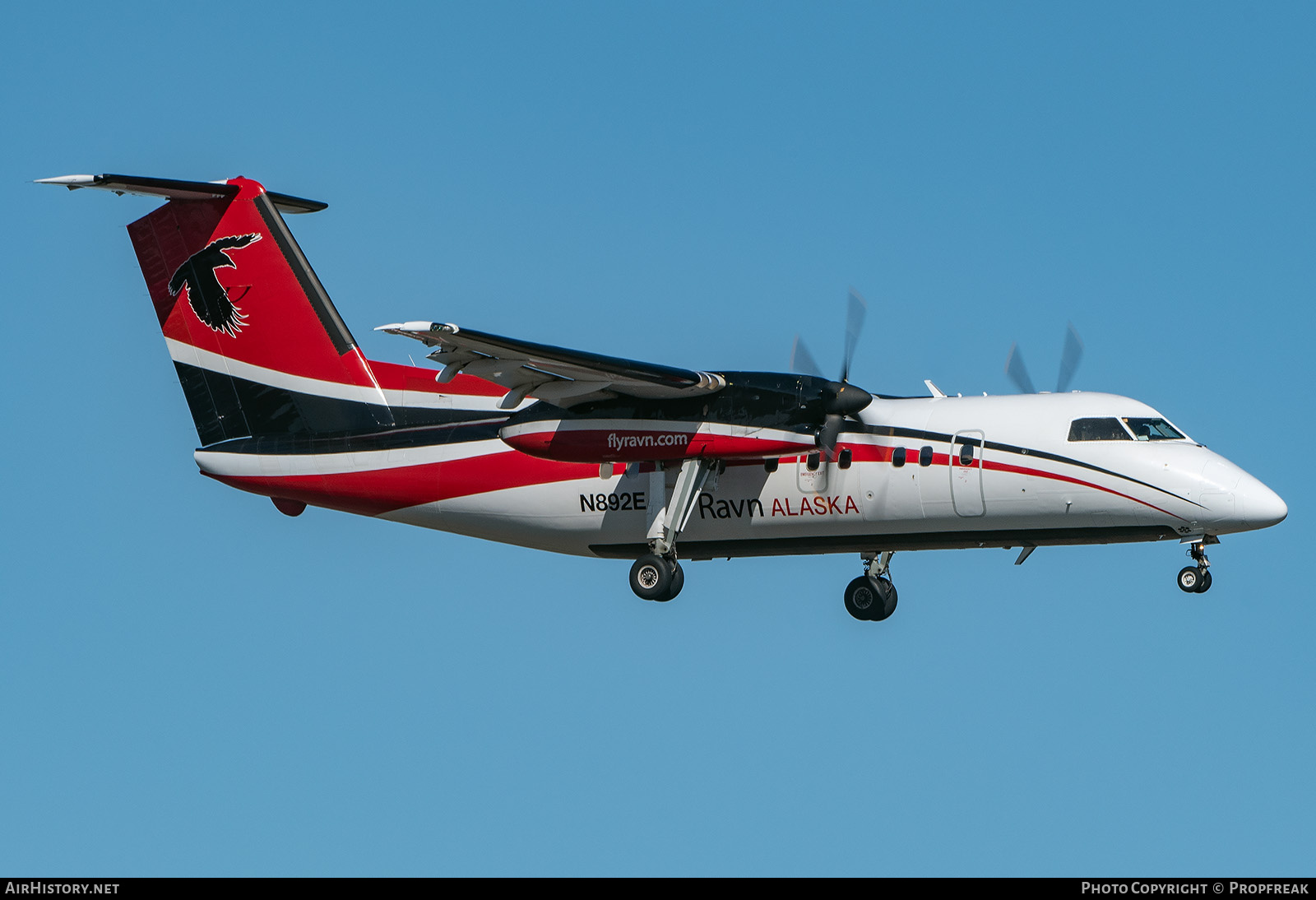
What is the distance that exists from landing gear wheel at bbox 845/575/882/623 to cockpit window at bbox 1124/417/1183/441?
4208mm

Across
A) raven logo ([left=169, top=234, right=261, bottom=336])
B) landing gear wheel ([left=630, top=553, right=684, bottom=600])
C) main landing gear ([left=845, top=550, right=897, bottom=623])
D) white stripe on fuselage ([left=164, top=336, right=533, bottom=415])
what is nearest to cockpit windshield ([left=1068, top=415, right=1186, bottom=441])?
main landing gear ([left=845, top=550, right=897, bottom=623])

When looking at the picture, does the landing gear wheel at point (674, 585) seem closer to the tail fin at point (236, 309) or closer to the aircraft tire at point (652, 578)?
the aircraft tire at point (652, 578)

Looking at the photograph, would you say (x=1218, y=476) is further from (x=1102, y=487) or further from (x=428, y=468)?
(x=428, y=468)

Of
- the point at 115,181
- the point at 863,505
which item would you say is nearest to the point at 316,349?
the point at 115,181

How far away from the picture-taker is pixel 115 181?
838 inches

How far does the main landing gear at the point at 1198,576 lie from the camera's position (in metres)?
17.9

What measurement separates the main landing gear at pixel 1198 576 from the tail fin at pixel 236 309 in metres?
11.5

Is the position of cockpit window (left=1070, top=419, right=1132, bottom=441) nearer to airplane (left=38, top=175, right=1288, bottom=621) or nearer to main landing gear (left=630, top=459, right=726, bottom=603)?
airplane (left=38, top=175, right=1288, bottom=621)

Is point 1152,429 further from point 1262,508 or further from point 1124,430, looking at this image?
point 1262,508

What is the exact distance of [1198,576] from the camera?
18.0 metres

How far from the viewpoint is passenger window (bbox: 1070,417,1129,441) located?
1885 centimetres

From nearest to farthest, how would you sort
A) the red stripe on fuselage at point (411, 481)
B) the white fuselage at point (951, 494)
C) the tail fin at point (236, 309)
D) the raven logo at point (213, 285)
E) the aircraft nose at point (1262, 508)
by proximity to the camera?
1. the aircraft nose at point (1262, 508)
2. the white fuselage at point (951, 494)
3. the red stripe on fuselage at point (411, 481)
4. the tail fin at point (236, 309)
5. the raven logo at point (213, 285)

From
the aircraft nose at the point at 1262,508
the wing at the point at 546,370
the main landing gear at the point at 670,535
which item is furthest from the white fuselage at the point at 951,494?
the wing at the point at 546,370

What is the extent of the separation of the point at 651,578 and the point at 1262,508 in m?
7.21
